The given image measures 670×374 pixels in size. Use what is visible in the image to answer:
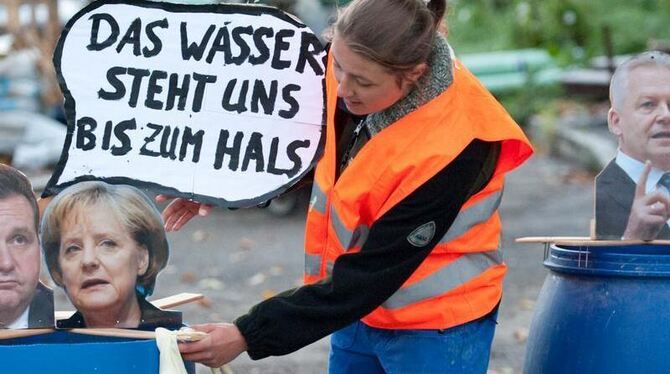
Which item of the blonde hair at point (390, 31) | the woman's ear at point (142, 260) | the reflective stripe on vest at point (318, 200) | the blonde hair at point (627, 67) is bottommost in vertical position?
the woman's ear at point (142, 260)

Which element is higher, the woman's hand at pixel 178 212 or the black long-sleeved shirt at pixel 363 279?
the woman's hand at pixel 178 212

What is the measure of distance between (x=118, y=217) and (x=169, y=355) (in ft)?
1.21

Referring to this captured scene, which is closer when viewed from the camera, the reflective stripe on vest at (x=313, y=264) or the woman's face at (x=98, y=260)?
the woman's face at (x=98, y=260)

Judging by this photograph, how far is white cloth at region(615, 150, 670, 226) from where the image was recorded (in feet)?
10.4

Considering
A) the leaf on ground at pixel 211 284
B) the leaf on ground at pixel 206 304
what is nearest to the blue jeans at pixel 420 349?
the leaf on ground at pixel 206 304

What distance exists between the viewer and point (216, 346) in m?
2.69

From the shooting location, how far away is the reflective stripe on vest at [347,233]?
2.80m

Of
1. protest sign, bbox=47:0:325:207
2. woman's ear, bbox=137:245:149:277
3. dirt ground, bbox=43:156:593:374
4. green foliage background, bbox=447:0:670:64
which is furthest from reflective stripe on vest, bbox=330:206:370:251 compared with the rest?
green foliage background, bbox=447:0:670:64

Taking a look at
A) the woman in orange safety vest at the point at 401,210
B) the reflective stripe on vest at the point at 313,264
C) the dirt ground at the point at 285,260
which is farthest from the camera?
→ the dirt ground at the point at 285,260

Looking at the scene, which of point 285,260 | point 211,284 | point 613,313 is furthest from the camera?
point 285,260

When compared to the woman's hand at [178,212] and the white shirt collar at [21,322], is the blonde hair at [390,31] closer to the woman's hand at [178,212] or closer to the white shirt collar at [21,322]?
the woman's hand at [178,212]

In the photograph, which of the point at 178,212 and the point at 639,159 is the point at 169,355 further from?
the point at 639,159

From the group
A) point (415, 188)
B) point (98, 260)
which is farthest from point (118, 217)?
point (415, 188)

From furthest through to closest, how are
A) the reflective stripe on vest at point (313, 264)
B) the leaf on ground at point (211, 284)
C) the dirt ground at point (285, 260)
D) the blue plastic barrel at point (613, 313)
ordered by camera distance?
the leaf on ground at point (211, 284)
the dirt ground at point (285, 260)
the blue plastic barrel at point (613, 313)
the reflective stripe on vest at point (313, 264)
